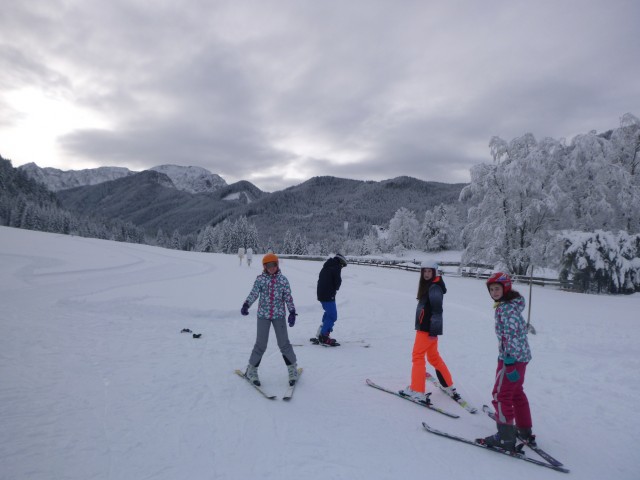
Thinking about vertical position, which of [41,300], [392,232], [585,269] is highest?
[392,232]

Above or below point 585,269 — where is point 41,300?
below

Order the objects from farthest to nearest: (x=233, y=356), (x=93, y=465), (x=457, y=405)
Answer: (x=233, y=356) < (x=457, y=405) < (x=93, y=465)

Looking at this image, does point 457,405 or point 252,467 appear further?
point 457,405

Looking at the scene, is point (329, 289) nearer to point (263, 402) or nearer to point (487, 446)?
point (263, 402)

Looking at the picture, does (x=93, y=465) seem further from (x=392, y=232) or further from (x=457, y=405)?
(x=392, y=232)

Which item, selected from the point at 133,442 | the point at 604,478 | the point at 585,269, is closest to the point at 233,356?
the point at 133,442

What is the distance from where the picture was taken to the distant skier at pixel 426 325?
5.11 m

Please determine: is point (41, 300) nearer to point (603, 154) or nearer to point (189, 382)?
point (189, 382)

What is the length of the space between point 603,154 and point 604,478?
26.4 metres

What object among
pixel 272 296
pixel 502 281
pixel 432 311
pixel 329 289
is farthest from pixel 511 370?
pixel 329 289

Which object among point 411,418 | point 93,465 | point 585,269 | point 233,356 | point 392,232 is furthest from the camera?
point 392,232

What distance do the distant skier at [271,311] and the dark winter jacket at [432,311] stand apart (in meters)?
1.96

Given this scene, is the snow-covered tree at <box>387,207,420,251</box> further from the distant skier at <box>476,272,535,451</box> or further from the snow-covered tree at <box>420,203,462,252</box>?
the distant skier at <box>476,272,535,451</box>

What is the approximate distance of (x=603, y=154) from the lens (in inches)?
915
